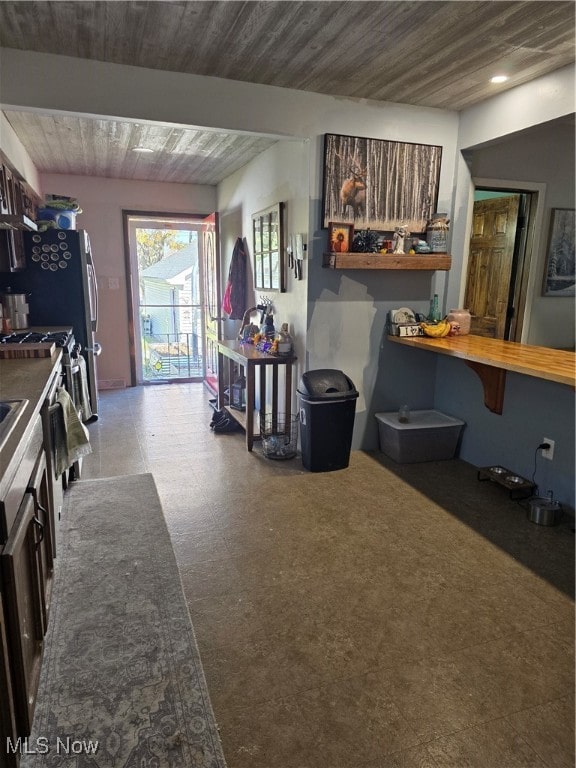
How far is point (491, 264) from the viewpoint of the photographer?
4.28m

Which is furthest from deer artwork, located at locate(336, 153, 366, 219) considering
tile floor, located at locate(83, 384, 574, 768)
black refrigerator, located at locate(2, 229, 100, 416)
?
black refrigerator, located at locate(2, 229, 100, 416)

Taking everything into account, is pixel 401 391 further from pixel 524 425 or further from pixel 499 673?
pixel 499 673

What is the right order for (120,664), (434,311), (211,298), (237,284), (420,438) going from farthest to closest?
(211,298) < (237,284) < (434,311) < (420,438) < (120,664)

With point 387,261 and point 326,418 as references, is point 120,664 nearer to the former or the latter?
point 326,418

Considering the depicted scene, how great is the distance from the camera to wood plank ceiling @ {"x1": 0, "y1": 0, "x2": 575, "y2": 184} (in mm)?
2164

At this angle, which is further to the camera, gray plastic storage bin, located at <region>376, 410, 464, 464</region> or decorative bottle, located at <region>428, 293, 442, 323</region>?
decorative bottle, located at <region>428, 293, 442, 323</region>

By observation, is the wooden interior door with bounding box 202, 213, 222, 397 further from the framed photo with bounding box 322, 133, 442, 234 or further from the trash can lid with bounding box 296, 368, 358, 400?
the framed photo with bounding box 322, 133, 442, 234

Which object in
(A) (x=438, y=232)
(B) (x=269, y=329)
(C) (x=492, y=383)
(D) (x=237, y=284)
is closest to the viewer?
(C) (x=492, y=383)

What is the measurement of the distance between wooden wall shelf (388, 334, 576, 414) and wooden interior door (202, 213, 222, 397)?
2658mm

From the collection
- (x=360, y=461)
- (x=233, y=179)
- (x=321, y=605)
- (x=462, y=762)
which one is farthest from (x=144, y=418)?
(x=462, y=762)

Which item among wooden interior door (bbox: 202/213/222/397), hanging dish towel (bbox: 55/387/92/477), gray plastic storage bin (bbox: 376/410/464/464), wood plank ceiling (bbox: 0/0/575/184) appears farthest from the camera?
wooden interior door (bbox: 202/213/222/397)

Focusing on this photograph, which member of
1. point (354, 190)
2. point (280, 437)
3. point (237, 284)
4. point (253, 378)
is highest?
point (354, 190)

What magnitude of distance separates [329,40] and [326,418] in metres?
2.17

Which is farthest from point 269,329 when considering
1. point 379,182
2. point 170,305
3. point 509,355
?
point 170,305
